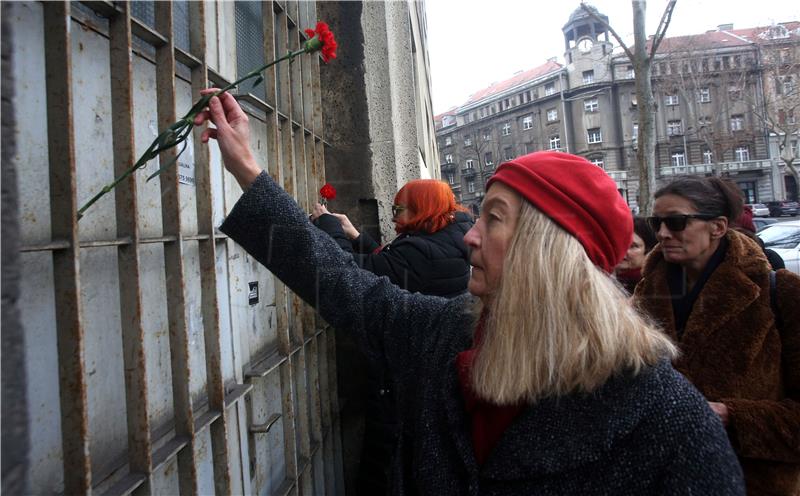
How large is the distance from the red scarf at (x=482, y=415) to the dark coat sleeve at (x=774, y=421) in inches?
43.7

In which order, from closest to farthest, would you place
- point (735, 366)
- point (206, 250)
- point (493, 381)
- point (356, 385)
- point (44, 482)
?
point (44, 482) → point (493, 381) → point (206, 250) → point (735, 366) → point (356, 385)

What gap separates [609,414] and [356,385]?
2333 mm

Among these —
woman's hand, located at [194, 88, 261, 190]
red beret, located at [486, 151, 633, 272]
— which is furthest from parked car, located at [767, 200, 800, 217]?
woman's hand, located at [194, 88, 261, 190]

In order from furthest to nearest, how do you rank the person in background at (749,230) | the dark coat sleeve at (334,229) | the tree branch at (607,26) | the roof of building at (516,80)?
the roof of building at (516,80) → the tree branch at (607,26) → the person in background at (749,230) → the dark coat sleeve at (334,229)

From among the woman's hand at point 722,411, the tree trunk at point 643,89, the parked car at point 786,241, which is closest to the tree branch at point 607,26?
the tree trunk at point 643,89

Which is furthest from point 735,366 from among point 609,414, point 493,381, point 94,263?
point 94,263

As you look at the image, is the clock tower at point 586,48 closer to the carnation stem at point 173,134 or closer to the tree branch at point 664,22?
→ the tree branch at point 664,22

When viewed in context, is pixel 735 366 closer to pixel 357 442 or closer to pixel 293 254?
pixel 293 254

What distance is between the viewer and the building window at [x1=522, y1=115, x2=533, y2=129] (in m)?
13.1

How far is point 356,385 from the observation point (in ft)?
10.9

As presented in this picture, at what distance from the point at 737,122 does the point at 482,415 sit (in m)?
25.9

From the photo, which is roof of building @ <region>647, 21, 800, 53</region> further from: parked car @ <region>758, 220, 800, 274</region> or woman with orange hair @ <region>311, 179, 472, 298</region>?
woman with orange hair @ <region>311, 179, 472, 298</region>

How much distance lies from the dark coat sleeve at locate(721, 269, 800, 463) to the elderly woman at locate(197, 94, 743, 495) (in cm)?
90

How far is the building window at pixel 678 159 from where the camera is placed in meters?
21.6
